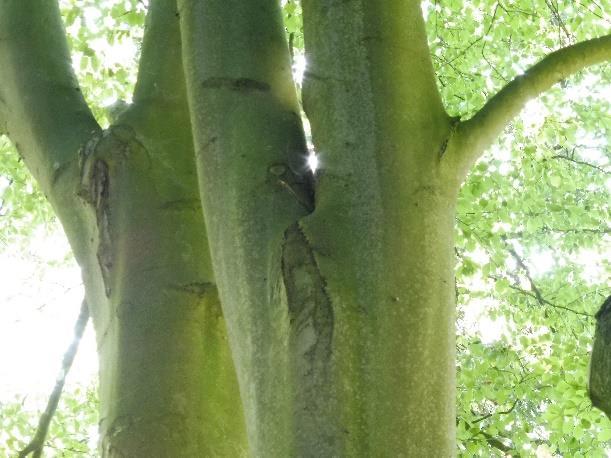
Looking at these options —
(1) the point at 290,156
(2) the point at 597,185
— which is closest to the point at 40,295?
(2) the point at 597,185

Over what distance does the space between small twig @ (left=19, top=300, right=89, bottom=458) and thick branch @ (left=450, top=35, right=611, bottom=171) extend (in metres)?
1.82

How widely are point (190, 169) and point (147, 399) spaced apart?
30.7 inches

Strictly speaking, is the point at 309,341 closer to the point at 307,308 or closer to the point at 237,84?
the point at 307,308

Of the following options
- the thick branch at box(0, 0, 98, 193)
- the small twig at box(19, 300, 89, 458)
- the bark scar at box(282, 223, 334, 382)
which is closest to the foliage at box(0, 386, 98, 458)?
the small twig at box(19, 300, 89, 458)

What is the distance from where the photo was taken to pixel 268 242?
158 centimetres

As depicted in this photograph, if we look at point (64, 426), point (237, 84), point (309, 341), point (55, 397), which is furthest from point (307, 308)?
point (64, 426)

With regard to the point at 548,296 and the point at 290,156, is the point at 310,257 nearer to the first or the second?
the point at 290,156

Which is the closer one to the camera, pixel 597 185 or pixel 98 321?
pixel 98 321

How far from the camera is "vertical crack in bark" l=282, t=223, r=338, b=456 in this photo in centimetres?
132

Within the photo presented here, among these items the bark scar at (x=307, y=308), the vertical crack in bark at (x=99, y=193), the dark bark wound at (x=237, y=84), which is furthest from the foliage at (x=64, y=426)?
the bark scar at (x=307, y=308)

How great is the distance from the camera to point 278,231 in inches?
62.2

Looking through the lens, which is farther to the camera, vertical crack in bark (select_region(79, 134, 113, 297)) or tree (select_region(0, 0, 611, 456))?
vertical crack in bark (select_region(79, 134, 113, 297))

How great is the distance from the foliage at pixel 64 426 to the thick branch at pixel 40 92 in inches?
121

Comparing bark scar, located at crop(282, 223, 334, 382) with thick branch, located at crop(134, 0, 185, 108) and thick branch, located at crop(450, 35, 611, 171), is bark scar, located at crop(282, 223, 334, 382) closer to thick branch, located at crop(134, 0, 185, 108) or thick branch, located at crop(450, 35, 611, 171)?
thick branch, located at crop(450, 35, 611, 171)
